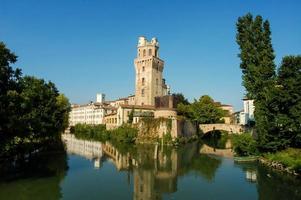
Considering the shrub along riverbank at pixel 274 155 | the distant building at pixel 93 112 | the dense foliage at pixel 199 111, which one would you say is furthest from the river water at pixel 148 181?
the distant building at pixel 93 112

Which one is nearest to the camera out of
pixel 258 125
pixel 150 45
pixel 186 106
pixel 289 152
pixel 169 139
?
pixel 289 152

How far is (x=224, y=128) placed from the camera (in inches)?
2324

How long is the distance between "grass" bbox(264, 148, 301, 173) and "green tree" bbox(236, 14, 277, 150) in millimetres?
1196

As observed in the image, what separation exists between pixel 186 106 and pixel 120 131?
14088 mm

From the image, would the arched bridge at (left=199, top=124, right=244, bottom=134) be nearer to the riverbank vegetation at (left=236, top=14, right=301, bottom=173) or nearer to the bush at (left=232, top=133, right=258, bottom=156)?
the bush at (left=232, top=133, right=258, bottom=156)

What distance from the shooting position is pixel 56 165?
2964 centimetres

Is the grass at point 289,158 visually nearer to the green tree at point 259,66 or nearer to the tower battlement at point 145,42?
the green tree at point 259,66

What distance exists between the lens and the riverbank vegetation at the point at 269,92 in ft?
85.4

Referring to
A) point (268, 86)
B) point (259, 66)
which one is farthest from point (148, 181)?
point (259, 66)

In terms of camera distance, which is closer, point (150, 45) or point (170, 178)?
point (170, 178)

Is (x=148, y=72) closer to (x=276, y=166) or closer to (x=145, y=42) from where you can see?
(x=145, y=42)

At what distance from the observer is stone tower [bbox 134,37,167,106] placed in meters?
70.7

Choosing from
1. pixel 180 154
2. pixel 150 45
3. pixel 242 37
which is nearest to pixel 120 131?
pixel 180 154

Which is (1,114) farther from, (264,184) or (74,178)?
(264,184)
